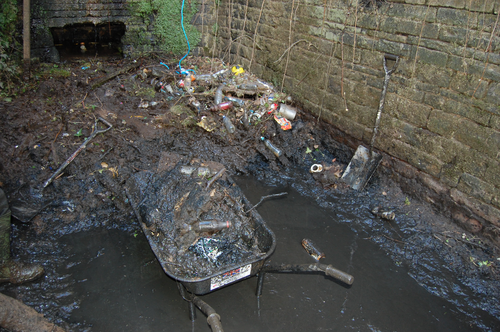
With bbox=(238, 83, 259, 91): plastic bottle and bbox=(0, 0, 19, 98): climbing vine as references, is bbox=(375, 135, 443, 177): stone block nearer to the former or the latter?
bbox=(238, 83, 259, 91): plastic bottle

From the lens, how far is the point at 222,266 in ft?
10.5

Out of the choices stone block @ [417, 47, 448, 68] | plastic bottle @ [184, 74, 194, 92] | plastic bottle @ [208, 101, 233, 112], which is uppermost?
stone block @ [417, 47, 448, 68]

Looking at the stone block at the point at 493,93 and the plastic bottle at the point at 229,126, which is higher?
the stone block at the point at 493,93

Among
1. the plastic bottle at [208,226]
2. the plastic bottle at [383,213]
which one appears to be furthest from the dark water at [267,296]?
the plastic bottle at [208,226]

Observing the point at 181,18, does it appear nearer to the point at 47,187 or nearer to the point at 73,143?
the point at 73,143

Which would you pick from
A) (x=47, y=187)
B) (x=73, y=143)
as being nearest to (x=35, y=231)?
(x=47, y=187)

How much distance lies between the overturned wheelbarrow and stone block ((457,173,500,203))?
8.59 ft

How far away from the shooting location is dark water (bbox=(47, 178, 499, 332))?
3164mm

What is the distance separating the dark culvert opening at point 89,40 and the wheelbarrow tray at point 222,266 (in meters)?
5.40

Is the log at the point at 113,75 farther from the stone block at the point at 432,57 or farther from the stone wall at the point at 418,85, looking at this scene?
the stone block at the point at 432,57

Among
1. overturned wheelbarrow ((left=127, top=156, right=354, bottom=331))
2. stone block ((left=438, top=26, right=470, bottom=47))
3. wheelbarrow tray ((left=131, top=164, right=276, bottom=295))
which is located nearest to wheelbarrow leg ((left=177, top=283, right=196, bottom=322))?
overturned wheelbarrow ((left=127, top=156, right=354, bottom=331))

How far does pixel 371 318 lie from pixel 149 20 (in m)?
7.59

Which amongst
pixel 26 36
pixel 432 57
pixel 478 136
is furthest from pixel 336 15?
pixel 26 36

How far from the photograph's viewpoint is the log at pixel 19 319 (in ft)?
7.99
